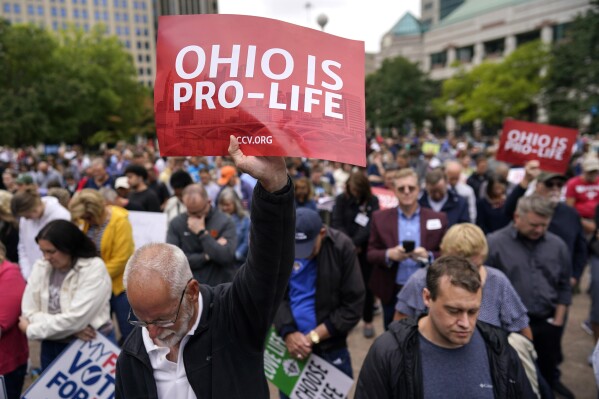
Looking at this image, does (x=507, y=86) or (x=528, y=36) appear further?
(x=528, y=36)

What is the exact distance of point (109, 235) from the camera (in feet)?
14.6

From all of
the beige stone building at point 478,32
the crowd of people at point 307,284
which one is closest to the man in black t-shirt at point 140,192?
the crowd of people at point 307,284

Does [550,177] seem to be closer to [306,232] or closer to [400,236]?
[400,236]

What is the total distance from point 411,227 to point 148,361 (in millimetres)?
2982

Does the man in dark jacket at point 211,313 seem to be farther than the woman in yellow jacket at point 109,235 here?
No

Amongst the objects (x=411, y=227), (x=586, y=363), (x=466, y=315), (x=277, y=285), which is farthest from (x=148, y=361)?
(x=586, y=363)

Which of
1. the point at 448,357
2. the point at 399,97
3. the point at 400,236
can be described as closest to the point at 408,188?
the point at 400,236

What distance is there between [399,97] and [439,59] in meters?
21.5

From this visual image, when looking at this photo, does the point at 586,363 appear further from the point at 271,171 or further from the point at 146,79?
the point at 146,79

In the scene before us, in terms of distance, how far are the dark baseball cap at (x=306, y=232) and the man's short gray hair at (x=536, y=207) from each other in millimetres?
1734

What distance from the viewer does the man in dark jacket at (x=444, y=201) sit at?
17.0ft

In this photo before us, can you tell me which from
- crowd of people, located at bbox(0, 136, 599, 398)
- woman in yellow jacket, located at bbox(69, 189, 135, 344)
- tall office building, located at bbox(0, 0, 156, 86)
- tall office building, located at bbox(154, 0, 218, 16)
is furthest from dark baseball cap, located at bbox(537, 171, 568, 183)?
tall office building, located at bbox(154, 0, 218, 16)

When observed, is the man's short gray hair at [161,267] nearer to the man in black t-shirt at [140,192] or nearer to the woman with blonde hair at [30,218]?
the woman with blonde hair at [30,218]

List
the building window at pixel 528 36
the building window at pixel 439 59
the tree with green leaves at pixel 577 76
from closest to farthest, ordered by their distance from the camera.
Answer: the tree with green leaves at pixel 577 76, the building window at pixel 528 36, the building window at pixel 439 59
